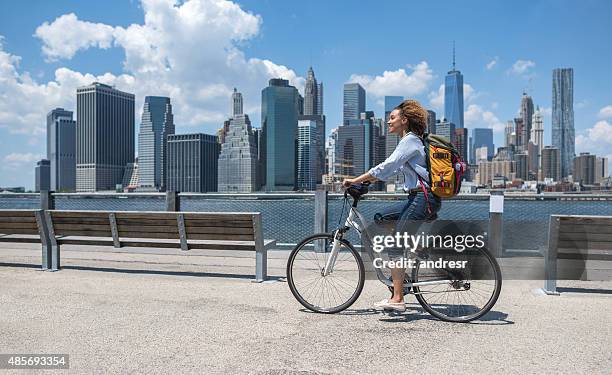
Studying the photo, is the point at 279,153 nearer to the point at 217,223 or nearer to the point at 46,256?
the point at 46,256

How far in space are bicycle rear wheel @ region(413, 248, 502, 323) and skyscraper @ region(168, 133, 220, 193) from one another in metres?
147

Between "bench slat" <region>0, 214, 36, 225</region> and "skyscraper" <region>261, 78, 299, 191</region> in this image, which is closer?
"bench slat" <region>0, 214, 36, 225</region>

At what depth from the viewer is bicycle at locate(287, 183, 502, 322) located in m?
4.62

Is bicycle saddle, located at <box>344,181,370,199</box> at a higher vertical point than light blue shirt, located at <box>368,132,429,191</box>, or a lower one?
lower

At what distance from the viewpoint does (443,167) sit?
4.55 m

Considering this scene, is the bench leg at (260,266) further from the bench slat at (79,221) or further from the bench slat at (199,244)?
the bench slat at (79,221)

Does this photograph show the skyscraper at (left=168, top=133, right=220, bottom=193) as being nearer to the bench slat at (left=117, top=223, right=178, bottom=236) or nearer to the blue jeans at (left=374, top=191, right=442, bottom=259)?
the bench slat at (left=117, top=223, right=178, bottom=236)

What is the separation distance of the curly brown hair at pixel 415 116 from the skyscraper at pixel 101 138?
183 meters

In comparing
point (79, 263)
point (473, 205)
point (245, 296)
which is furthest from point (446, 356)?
point (473, 205)

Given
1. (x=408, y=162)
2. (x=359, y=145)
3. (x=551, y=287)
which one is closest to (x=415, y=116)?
(x=408, y=162)

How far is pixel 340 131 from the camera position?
194250 millimetres

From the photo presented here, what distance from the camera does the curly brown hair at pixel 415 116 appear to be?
15.6 feet

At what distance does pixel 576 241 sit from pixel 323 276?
2.82 m

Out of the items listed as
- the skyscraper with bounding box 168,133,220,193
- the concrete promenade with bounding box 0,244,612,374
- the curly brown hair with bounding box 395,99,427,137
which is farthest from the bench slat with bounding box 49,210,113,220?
the skyscraper with bounding box 168,133,220,193
